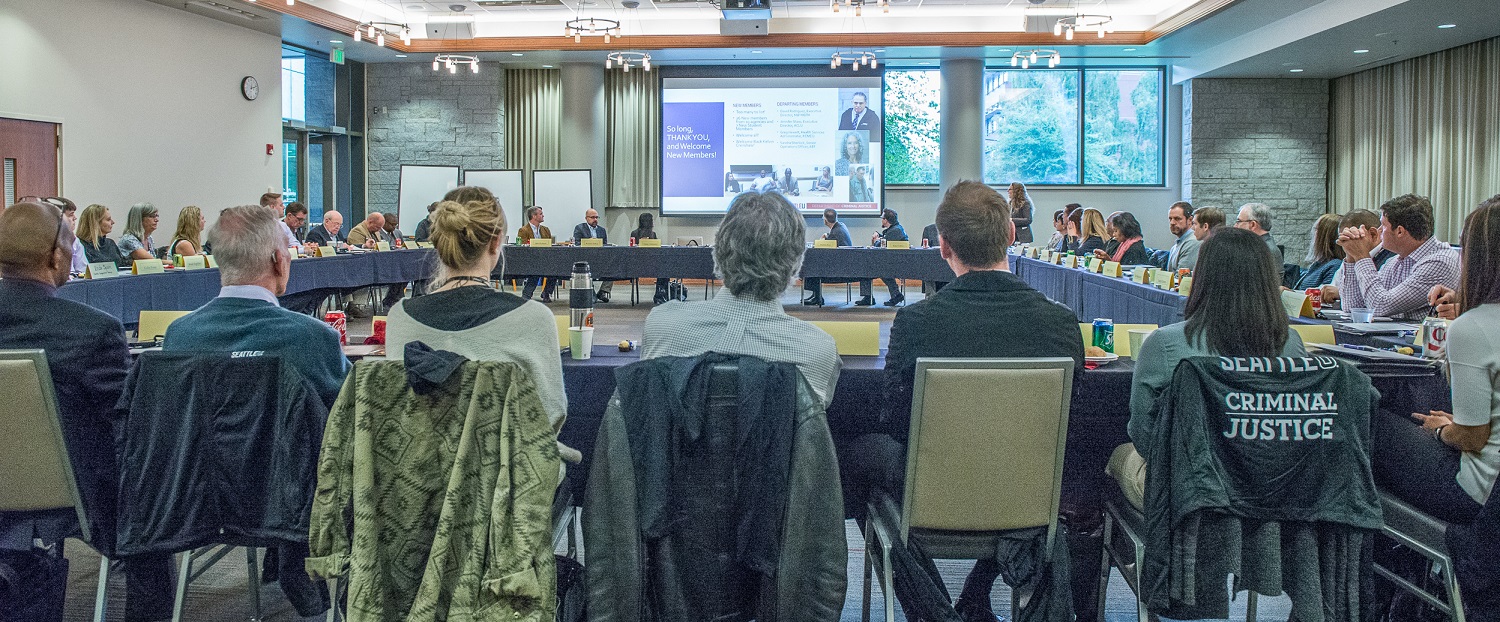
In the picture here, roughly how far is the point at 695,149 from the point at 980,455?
10931 millimetres

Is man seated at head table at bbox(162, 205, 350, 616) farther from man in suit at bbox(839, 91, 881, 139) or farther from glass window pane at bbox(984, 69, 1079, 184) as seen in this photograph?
glass window pane at bbox(984, 69, 1079, 184)

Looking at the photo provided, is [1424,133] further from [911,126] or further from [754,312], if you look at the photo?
[754,312]

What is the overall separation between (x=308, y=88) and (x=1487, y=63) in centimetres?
1289

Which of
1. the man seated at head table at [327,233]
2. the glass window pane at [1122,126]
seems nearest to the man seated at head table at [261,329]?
the man seated at head table at [327,233]

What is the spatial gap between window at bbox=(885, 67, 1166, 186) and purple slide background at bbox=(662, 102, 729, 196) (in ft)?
7.61

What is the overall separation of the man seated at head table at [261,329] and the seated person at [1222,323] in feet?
5.61

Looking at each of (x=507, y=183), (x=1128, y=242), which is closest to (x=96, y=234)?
(x=507, y=183)

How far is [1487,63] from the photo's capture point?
9.01 meters

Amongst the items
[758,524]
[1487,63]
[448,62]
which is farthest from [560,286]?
[758,524]

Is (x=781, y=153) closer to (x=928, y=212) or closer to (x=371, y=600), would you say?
(x=928, y=212)

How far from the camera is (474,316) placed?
6.13ft

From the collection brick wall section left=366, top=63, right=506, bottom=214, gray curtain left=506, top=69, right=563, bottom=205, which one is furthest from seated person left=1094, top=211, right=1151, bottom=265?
brick wall section left=366, top=63, right=506, bottom=214

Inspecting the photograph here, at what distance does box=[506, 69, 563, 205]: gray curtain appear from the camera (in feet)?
42.1

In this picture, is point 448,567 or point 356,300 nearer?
point 448,567
